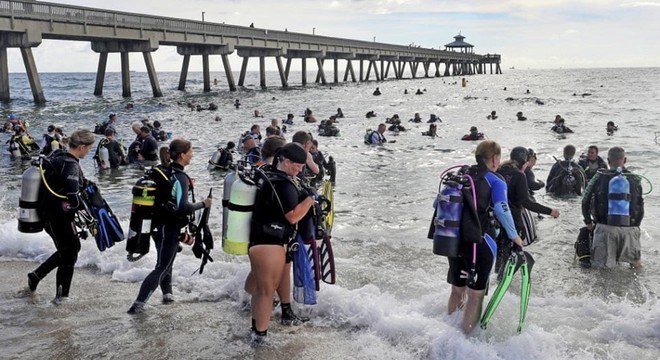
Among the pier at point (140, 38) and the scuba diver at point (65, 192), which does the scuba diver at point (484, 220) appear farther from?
the pier at point (140, 38)

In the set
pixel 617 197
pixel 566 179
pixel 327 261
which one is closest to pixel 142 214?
pixel 327 261

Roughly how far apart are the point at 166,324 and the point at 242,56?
58324 mm

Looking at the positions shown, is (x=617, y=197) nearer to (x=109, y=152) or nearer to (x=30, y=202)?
(x=30, y=202)

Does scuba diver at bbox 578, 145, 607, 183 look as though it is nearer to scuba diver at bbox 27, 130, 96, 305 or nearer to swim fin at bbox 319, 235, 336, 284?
swim fin at bbox 319, 235, 336, 284

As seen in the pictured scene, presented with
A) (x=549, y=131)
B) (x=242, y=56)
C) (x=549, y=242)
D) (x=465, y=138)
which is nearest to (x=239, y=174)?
(x=549, y=242)

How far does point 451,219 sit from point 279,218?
1427 mm

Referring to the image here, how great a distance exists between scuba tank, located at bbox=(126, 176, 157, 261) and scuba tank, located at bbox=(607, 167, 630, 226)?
5335mm

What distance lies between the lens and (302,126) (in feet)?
101

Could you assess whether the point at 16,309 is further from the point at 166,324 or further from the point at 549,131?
the point at 549,131

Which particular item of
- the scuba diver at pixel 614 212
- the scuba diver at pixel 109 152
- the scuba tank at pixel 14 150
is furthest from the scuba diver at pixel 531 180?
the scuba tank at pixel 14 150

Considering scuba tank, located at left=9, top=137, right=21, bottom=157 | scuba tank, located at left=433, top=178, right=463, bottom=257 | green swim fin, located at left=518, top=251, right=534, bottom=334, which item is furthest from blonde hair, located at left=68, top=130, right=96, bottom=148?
scuba tank, located at left=9, top=137, right=21, bottom=157

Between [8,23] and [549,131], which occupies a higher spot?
[8,23]

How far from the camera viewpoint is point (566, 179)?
1289cm

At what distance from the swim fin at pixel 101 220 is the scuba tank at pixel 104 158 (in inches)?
467
